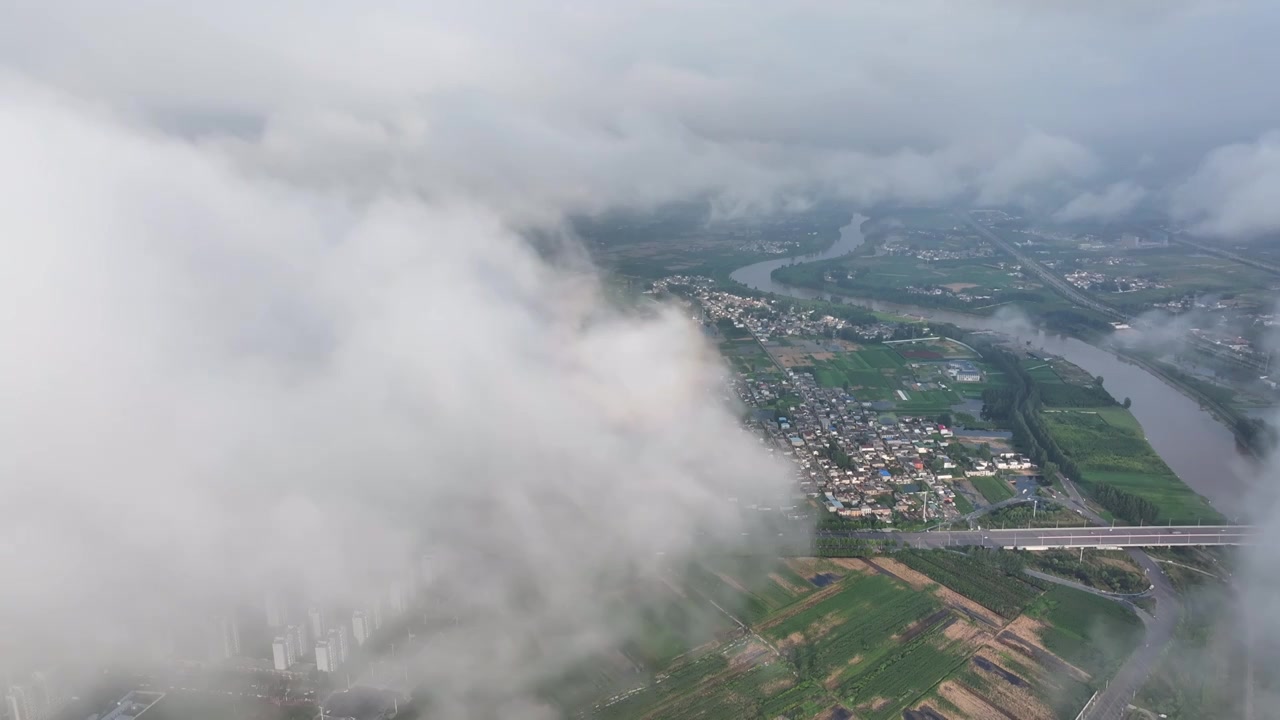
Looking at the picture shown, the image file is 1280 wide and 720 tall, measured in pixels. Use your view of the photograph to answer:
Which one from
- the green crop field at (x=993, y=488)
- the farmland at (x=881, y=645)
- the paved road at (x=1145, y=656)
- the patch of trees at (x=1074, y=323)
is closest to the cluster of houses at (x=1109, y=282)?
the patch of trees at (x=1074, y=323)


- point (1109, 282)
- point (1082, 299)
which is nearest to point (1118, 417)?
point (1082, 299)

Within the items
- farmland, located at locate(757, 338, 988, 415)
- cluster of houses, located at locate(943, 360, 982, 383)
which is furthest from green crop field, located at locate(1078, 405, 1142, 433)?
cluster of houses, located at locate(943, 360, 982, 383)

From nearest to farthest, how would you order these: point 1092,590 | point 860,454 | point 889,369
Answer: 1. point 1092,590
2. point 860,454
3. point 889,369

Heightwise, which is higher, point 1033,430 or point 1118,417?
point 1033,430

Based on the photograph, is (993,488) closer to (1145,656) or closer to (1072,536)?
(1072,536)

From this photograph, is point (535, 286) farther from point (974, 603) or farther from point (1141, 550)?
point (1141, 550)

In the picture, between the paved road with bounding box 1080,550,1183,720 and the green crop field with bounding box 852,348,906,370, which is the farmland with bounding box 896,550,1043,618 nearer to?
the paved road with bounding box 1080,550,1183,720

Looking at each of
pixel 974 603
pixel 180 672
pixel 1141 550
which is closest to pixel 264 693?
pixel 180 672
